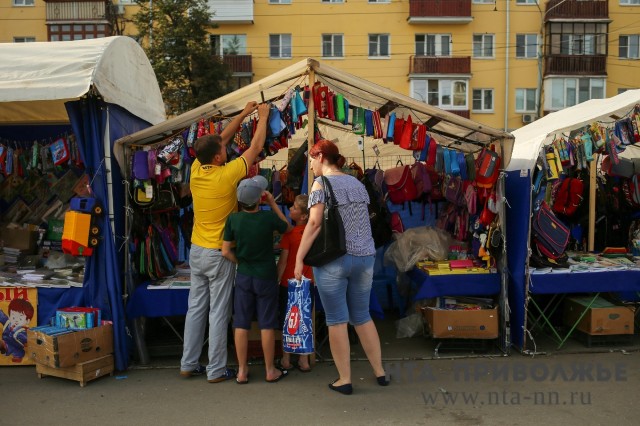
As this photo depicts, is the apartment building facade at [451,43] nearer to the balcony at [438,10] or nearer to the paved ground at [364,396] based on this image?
the balcony at [438,10]

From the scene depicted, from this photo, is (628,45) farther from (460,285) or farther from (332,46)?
(460,285)

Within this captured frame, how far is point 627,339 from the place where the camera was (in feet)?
18.6

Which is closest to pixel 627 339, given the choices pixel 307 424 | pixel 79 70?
pixel 307 424

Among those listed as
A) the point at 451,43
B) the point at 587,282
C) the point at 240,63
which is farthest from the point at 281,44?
the point at 587,282

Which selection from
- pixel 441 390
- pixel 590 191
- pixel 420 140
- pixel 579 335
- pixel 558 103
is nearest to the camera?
pixel 441 390

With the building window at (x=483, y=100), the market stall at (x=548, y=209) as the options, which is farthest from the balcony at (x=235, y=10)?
the market stall at (x=548, y=209)

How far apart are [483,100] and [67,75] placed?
Answer: 23777 mm

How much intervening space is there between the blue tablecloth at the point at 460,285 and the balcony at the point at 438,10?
875 inches

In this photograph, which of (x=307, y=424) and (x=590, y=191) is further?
(x=590, y=191)

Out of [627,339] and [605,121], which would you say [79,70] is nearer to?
[605,121]

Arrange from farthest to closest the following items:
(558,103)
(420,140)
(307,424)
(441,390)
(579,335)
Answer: (558,103), (579,335), (420,140), (441,390), (307,424)

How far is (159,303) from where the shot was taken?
520cm

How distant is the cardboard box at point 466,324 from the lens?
5.33 m

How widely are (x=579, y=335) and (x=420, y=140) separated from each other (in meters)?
2.62
